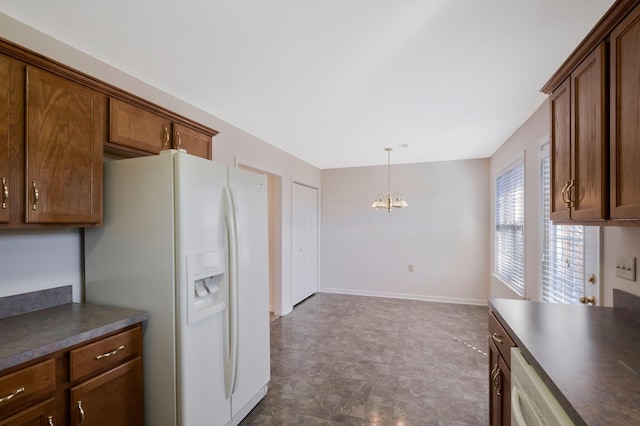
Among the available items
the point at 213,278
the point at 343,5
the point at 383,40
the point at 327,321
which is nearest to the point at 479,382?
the point at 327,321

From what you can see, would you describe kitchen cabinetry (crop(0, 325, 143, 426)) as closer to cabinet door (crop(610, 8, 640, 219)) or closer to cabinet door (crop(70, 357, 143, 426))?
cabinet door (crop(70, 357, 143, 426))

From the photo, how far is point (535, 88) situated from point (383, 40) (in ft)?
4.81

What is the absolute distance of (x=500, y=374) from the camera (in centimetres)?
146

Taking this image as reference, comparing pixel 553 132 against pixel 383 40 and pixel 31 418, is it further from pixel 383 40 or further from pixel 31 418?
pixel 31 418

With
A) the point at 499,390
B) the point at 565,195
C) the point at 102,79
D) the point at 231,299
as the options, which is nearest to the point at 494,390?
the point at 499,390

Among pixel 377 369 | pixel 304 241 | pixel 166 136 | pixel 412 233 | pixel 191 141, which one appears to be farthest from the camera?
pixel 412 233

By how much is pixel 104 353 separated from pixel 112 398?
9.7 inches

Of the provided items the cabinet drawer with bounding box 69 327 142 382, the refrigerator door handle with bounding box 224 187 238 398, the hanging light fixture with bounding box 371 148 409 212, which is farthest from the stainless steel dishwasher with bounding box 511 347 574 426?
the hanging light fixture with bounding box 371 148 409 212

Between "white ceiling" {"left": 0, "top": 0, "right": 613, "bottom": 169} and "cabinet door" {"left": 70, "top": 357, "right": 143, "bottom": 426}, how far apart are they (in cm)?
182

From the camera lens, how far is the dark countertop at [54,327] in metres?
1.13

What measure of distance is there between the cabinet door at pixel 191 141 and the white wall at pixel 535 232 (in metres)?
2.77

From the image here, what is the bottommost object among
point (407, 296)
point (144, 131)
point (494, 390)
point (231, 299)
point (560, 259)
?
point (407, 296)

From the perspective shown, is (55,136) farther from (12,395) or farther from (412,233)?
(412,233)

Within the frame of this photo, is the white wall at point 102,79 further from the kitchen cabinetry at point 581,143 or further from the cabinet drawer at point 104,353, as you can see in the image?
the kitchen cabinetry at point 581,143
